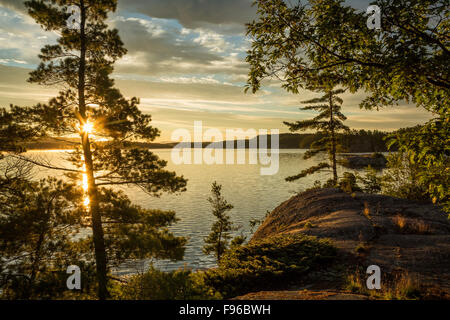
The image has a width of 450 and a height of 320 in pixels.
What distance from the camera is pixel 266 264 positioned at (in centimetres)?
1014

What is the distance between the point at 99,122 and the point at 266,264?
9.82 metres

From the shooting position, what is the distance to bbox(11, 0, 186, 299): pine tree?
39.8 feet

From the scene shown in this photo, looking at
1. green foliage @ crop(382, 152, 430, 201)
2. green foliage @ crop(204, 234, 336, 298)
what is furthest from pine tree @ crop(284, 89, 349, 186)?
green foliage @ crop(204, 234, 336, 298)

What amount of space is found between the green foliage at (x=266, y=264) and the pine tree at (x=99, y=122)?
326 cm

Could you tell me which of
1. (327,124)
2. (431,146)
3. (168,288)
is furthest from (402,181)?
(168,288)

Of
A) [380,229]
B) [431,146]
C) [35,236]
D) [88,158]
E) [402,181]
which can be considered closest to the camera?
[431,146]

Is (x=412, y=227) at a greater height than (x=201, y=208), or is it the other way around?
(x=412, y=227)

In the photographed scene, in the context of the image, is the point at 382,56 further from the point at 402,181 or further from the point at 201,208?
the point at 201,208

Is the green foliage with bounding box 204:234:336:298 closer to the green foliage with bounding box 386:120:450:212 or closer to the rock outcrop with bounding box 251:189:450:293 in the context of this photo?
the rock outcrop with bounding box 251:189:450:293

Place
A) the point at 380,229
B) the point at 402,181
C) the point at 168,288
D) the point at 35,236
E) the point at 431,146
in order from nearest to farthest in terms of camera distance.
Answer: the point at 431,146 → the point at 168,288 → the point at 35,236 → the point at 380,229 → the point at 402,181

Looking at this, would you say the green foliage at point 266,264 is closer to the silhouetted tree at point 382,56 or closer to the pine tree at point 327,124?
the silhouetted tree at point 382,56

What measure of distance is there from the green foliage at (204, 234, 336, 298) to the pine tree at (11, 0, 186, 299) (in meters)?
3.26
